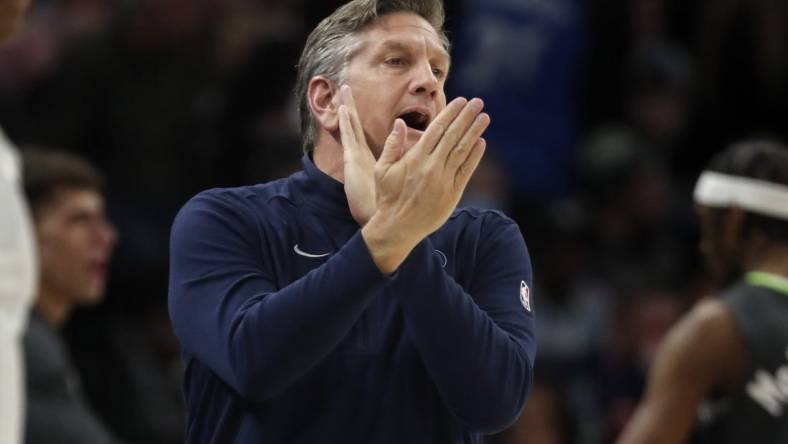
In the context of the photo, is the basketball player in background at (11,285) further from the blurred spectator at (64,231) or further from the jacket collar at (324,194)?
the blurred spectator at (64,231)

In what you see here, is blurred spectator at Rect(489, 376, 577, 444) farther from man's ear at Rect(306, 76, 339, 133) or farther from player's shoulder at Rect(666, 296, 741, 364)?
man's ear at Rect(306, 76, 339, 133)

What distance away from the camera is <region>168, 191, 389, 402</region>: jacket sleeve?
283cm

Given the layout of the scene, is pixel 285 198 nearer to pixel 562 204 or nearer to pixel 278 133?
pixel 278 133

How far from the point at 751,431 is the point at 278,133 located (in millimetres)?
4261

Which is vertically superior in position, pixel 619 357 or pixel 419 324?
pixel 419 324

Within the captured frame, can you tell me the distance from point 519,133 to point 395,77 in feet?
19.6

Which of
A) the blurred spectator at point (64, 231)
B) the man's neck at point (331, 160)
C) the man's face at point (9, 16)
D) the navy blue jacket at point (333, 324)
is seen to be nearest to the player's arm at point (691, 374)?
the navy blue jacket at point (333, 324)

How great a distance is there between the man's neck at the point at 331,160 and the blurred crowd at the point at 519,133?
169 inches

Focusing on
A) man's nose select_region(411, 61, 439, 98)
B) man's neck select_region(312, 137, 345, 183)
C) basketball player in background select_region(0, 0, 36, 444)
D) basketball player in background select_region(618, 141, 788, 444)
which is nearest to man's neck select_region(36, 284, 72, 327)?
basketball player in background select_region(618, 141, 788, 444)

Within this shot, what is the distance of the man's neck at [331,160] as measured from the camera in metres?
3.33

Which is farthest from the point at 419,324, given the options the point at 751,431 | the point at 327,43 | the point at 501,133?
the point at 501,133

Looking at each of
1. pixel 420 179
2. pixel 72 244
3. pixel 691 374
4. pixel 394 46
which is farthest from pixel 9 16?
pixel 72 244

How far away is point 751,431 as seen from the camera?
180 inches

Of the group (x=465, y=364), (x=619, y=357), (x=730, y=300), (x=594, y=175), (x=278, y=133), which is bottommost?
(x=619, y=357)
